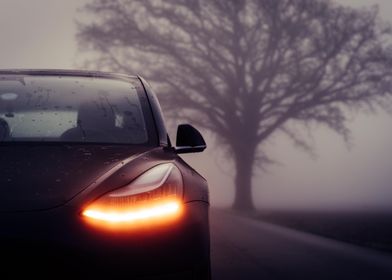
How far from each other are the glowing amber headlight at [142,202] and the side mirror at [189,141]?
1077 millimetres

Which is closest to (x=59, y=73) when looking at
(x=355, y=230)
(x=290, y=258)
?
(x=290, y=258)

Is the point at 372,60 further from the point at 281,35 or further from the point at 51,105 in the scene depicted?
the point at 51,105

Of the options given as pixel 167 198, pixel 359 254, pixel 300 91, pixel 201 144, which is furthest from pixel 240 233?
pixel 300 91

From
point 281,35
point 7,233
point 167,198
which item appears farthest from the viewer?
point 281,35

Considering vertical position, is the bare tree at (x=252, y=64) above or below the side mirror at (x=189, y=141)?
above

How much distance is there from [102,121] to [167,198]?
3.82 ft

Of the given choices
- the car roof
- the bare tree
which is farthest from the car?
the bare tree

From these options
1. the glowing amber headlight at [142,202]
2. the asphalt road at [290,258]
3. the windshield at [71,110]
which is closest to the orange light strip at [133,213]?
the glowing amber headlight at [142,202]

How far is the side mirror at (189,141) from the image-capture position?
16.6 ft

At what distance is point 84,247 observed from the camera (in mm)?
3484

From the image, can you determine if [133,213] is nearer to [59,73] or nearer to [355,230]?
[59,73]

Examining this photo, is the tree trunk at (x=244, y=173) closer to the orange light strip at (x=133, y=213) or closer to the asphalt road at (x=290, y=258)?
the asphalt road at (x=290, y=258)

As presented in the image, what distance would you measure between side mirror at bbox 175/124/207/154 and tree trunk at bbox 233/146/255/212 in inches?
1072

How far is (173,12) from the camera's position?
32.6 metres
